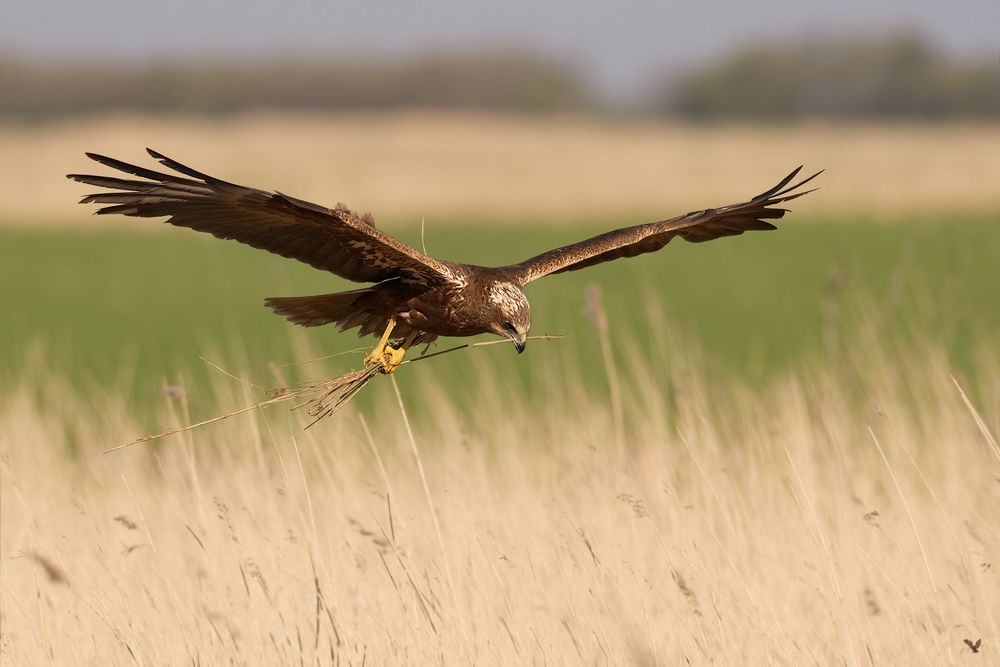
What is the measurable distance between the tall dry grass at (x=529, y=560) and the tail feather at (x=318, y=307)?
464 mm

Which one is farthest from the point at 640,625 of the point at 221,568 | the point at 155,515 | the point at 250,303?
the point at 250,303

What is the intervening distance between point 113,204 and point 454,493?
1.84 m

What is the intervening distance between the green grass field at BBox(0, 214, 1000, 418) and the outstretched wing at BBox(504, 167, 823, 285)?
1.94m

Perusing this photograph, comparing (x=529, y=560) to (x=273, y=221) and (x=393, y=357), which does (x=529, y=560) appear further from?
(x=273, y=221)

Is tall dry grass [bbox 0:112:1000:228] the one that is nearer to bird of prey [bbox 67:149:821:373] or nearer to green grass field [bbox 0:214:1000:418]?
green grass field [bbox 0:214:1000:418]

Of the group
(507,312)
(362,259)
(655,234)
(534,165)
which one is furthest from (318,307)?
(534,165)

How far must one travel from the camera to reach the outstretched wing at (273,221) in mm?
4188

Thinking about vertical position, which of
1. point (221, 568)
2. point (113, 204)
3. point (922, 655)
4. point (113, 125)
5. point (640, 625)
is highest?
point (113, 125)

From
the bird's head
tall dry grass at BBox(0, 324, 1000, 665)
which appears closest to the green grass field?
tall dry grass at BBox(0, 324, 1000, 665)

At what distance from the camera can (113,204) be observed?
433cm

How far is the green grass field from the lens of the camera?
1595 centimetres

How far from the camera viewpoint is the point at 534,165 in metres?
49.0

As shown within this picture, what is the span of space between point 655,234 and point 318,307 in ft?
4.45

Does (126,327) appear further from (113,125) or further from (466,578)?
(113,125)
